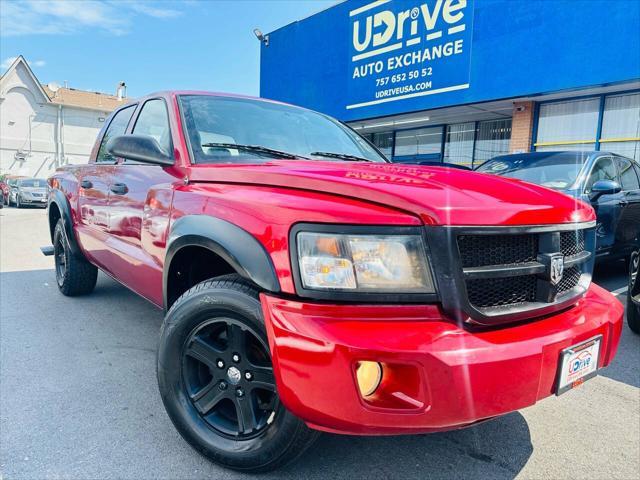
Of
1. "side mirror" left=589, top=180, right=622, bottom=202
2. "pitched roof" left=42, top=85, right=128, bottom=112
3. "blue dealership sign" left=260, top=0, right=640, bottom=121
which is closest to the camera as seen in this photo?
"side mirror" left=589, top=180, right=622, bottom=202

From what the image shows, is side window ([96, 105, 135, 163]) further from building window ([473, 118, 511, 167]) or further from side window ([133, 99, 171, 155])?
building window ([473, 118, 511, 167])

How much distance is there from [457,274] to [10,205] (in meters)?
26.6

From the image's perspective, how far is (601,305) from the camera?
1997 millimetres

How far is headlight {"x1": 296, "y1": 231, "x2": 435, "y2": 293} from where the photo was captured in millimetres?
1517

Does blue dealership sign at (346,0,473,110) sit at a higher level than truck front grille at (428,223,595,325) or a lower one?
higher

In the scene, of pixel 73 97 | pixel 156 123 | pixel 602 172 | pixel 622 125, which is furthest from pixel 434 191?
pixel 73 97

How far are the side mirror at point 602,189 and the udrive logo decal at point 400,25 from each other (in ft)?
24.8

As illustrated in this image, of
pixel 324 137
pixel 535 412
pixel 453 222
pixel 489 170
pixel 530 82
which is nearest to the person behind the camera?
pixel 453 222

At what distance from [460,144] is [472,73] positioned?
2.62 metres

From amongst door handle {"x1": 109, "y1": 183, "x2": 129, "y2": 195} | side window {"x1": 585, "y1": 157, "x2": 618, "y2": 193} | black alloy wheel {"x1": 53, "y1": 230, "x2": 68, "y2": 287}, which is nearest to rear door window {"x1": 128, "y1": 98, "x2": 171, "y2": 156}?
door handle {"x1": 109, "y1": 183, "x2": 129, "y2": 195}

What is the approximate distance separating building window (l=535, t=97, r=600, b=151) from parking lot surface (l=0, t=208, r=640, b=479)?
7821mm

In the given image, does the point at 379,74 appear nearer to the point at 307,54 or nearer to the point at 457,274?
the point at 307,54

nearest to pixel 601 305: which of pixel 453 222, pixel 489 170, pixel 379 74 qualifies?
pixel 453 222

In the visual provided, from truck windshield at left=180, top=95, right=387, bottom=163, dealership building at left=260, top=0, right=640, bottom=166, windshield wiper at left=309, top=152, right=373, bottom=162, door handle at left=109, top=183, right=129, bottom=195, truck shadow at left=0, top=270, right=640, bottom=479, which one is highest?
dealership building at left=260, top=0, right=640, bottom=166
